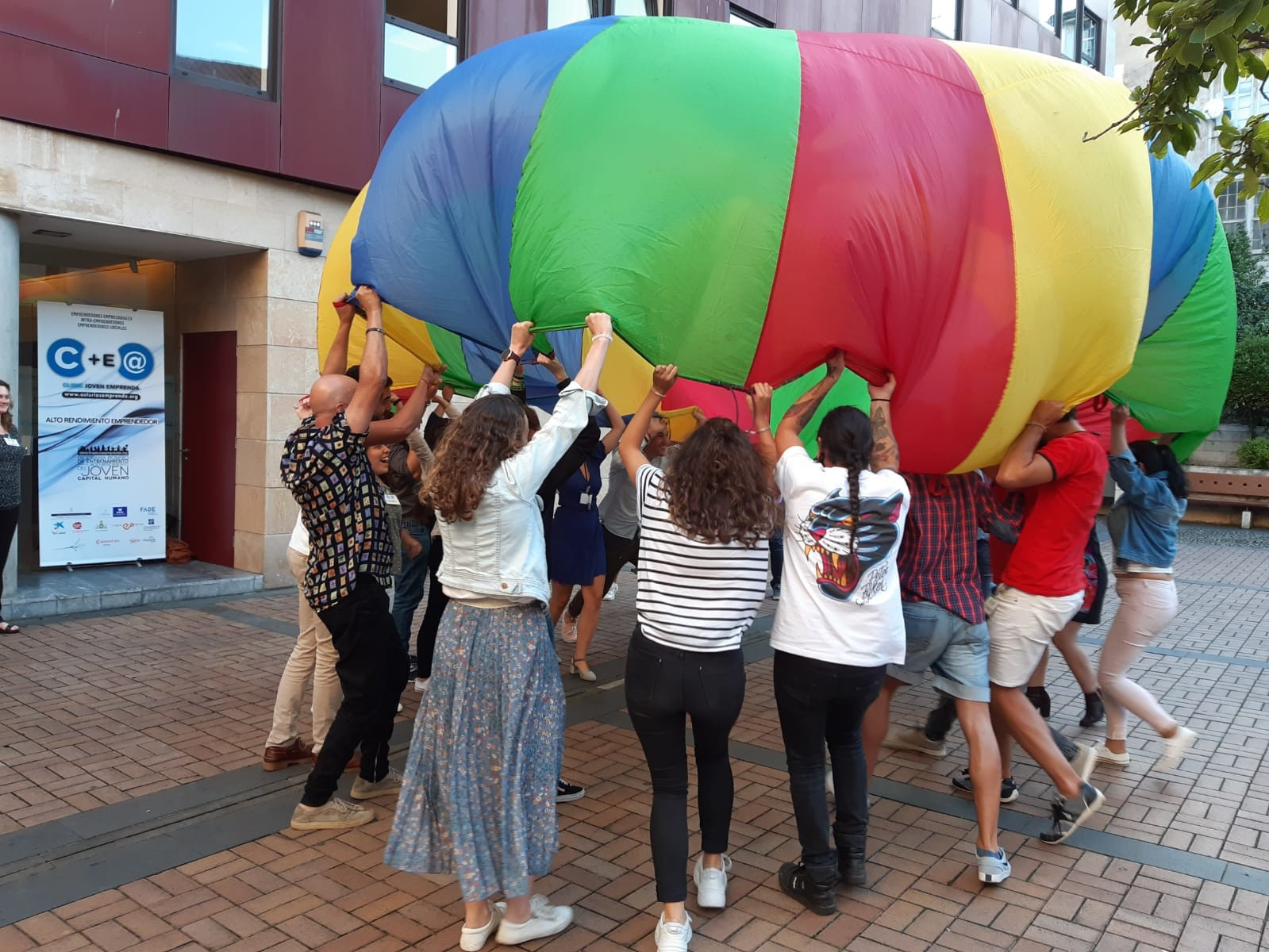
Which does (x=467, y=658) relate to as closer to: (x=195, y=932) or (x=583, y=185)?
(x=195, y=932)

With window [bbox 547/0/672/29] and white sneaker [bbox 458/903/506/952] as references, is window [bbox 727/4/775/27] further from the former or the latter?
white sneaker [bbox 458/903/506/952]

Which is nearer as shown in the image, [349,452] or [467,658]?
[467,658]

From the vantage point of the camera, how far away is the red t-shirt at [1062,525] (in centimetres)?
400

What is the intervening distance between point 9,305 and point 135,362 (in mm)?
1797

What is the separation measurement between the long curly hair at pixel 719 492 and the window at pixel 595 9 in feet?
28.7

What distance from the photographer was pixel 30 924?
338cm

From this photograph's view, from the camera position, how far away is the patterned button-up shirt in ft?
12.5

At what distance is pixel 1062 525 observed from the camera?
4.08 m

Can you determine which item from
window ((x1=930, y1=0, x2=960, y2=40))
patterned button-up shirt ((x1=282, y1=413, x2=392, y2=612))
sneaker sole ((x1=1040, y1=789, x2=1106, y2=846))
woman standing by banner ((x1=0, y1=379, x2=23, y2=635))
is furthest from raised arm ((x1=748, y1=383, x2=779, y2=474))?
window ((x1=930, y1=0, x2=960, y2=40))

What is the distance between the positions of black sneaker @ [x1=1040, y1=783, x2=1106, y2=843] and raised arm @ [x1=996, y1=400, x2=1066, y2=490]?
1318 mm

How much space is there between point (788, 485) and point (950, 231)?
111cm

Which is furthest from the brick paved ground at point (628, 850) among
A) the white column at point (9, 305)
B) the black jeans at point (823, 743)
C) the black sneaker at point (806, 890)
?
the white column at point (9, 305)

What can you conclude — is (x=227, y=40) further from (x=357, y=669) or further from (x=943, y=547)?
(x=943, y=547)

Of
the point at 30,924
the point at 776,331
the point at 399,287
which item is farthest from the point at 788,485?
the point at 30,924
